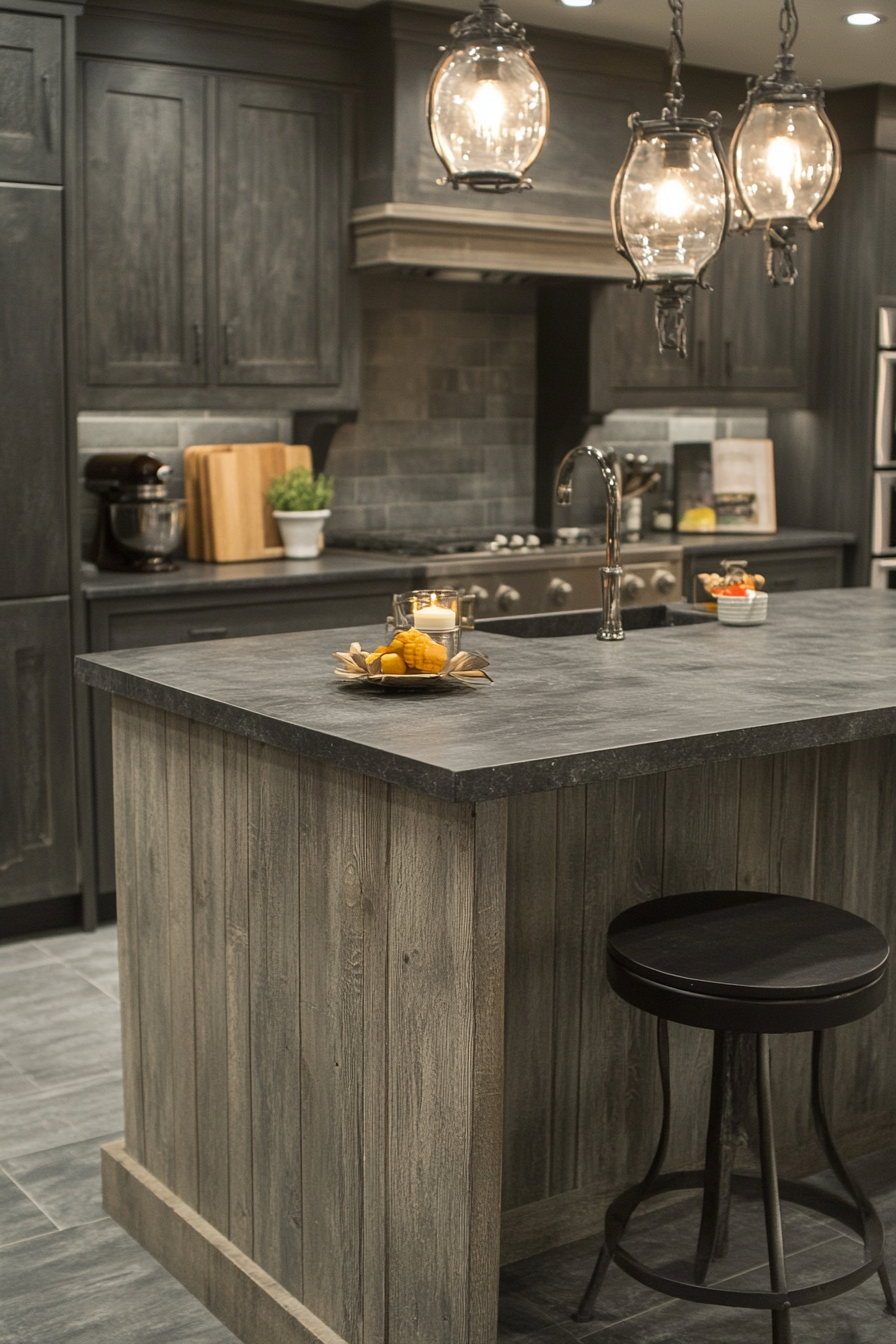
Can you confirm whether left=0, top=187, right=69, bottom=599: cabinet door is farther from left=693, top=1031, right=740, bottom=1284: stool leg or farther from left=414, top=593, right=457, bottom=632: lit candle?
left=693, top=1031, right=740, bottom=1284: stool leg

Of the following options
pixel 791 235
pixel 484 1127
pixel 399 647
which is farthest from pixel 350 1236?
pixel 791 235

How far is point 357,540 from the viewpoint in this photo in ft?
17.4

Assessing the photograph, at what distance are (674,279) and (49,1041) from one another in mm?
2247

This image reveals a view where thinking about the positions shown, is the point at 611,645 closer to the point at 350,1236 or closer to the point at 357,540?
the point at 350,1236

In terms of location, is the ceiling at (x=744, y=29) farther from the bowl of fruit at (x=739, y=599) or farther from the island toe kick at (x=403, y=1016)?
the island toe kick at (x=403, y=1016)

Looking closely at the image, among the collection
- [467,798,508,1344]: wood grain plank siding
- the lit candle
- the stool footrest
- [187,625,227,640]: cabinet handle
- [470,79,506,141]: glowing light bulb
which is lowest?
the stool footrest

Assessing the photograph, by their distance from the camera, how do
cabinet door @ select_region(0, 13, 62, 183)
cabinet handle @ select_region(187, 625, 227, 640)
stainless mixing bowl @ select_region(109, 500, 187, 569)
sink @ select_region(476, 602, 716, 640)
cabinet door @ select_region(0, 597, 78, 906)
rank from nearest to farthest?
sink @ select_region(476, 602, 716, 640)
cabinet door @ select_region(0, 13, 62, 183)
cabinet door @ select_region(0, 597, 78, 906)
cabinet handle @ select_region(187, 625, 227, 640)
stainless mixing bowl @ select_region(109, 500, 187, 569)

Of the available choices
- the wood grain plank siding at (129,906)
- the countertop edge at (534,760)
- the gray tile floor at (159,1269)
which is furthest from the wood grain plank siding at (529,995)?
the wood grain plank siding at (129,906)

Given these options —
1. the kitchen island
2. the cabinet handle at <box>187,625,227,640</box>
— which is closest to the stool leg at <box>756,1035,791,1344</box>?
the kitchen island

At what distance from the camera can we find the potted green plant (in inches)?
193

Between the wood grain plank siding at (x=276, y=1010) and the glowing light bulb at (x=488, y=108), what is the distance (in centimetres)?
121

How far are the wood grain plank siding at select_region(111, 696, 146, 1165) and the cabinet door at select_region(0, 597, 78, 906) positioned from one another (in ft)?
5.04

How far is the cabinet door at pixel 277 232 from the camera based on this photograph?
186 inches

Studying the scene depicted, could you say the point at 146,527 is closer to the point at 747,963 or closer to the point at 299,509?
the point at 299,509
